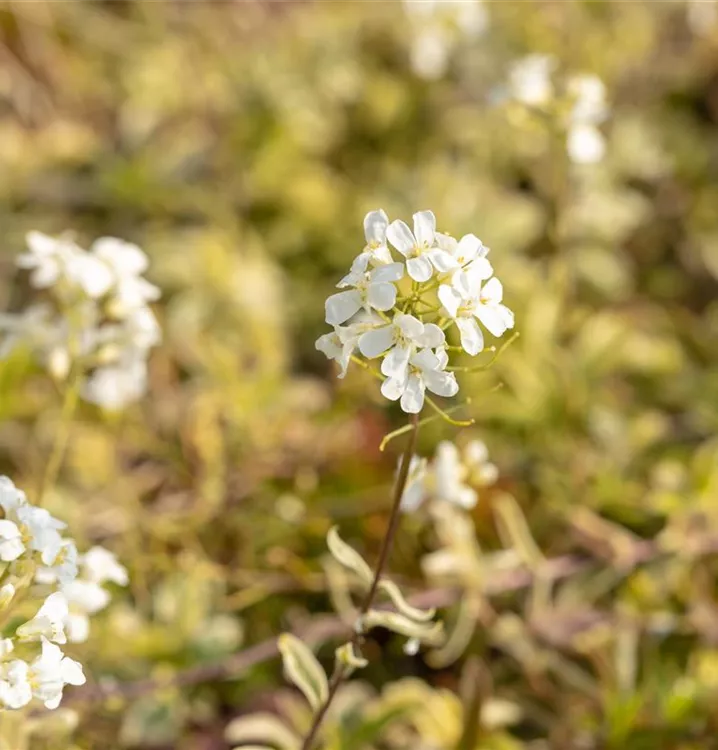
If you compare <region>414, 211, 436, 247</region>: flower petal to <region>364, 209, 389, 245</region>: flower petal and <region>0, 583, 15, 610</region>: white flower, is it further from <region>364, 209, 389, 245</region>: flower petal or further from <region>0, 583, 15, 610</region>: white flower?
<region>0, 583, 15, 610</region>: white flower

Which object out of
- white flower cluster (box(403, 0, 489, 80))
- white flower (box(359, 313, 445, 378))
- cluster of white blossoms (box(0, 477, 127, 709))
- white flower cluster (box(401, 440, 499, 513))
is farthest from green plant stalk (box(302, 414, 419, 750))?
white flower cluster (box(403, 0, 489, 80))

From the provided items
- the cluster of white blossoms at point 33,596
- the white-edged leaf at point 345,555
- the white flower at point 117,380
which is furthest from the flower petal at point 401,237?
the white flower at point 117,380

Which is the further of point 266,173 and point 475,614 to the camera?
point 266,173

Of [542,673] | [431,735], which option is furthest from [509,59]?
[431,735]

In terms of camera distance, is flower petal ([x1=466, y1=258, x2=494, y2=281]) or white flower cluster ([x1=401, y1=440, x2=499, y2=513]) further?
white flower cluster ([x1=401, y1=440, x2=499, y2=513])

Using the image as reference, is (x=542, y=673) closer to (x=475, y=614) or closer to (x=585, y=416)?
(x=475, y=614)

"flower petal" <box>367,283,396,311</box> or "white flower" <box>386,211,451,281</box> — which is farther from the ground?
"white flower" <box>386,211,451,281</box>

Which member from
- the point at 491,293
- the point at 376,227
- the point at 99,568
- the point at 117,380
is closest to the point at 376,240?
the point at 376,227
